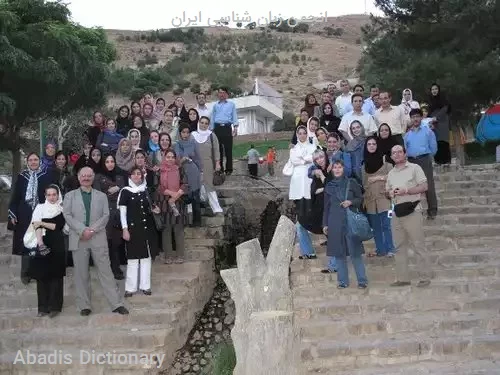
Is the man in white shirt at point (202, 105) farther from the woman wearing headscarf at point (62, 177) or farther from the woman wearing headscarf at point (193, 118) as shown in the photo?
the woman wearing headscarf at point (62, 177)

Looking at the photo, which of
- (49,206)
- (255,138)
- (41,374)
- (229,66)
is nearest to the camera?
(41,374)

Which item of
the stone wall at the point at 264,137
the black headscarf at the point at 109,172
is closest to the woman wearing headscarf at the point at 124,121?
the black headscarf at the point at 109,172

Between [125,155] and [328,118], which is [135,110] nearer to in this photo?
[125,155]

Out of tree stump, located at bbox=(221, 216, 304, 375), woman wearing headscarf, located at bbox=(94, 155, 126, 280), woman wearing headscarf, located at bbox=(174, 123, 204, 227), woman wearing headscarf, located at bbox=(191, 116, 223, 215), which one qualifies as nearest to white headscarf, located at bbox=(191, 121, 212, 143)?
woman wearing headscarf, located at bbox=(191, 116, 223, 215)

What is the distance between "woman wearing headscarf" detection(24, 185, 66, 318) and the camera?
7219 millimetres

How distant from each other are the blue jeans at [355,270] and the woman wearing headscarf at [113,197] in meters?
2.70

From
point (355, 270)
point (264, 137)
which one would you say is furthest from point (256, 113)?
point (355, 270)

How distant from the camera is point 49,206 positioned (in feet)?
24.3

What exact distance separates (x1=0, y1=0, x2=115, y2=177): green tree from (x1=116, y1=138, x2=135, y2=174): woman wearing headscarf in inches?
155

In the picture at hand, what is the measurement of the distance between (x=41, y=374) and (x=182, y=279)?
2.19 metres

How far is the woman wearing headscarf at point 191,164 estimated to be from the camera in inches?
355

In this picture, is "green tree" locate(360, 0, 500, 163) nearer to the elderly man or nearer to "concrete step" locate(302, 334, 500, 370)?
the elderly man

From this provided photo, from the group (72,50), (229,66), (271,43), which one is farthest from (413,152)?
(271,43)

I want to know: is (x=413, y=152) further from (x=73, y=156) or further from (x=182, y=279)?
(x=73, y=156)
